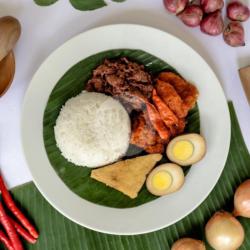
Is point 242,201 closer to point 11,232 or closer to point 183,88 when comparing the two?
point 183,88

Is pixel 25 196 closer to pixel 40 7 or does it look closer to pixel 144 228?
pixel 144 228

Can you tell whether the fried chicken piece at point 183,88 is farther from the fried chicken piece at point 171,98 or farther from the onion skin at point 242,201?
the onion skin at point 242,201

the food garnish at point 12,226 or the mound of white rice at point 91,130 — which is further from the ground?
the mound of white rice at point 91,130

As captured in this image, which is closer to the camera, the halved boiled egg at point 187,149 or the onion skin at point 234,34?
the halved boiled egg at point 187,149

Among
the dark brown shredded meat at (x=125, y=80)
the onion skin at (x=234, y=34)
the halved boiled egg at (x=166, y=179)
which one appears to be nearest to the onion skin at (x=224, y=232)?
the halved boiled egg at (x=166, y=179)

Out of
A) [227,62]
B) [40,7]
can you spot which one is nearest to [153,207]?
[227,62]

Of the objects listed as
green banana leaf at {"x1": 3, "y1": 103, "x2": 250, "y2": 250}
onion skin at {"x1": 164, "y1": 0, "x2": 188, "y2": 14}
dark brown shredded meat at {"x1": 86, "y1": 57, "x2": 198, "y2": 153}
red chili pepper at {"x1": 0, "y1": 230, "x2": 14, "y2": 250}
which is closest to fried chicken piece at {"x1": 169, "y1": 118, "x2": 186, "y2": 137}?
dark brown shredded meat at {"x1": 86, "y1": 57, "x2": 198, "y2": 153}
